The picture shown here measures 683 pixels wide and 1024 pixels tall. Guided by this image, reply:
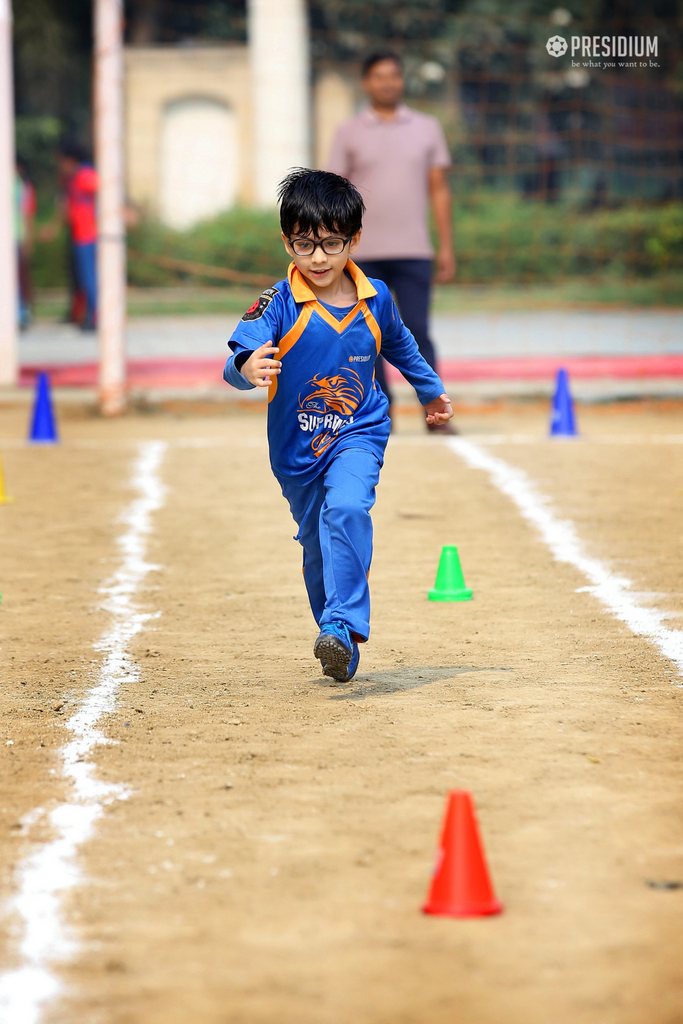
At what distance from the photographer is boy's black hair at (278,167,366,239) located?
14.6ft

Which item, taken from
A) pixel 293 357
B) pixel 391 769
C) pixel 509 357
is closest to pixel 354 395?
pixel 293 357

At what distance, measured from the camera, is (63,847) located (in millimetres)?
3266

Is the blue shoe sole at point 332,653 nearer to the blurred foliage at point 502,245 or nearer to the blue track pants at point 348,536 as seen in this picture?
the blue track pants at point 348,536

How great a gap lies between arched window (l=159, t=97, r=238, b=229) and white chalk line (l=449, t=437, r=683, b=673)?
1889 cm

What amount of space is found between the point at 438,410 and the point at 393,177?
217 inches

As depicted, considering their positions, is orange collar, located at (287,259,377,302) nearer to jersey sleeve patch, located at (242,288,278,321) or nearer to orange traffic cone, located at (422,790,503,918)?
jersey sleeve patch, located at (242,288,278,321)

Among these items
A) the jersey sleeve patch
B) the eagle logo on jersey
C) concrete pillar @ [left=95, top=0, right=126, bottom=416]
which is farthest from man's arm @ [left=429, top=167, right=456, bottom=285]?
the jersey sleeve patch

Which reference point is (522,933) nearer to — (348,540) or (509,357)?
(348,540)

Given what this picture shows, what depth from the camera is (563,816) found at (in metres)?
3.40

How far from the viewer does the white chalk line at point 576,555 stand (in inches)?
208

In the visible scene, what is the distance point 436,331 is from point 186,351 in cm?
395

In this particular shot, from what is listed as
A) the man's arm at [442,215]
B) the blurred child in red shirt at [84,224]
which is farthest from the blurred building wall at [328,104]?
the man's arm at [442,215]

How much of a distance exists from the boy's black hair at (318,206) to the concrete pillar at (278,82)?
22548mm

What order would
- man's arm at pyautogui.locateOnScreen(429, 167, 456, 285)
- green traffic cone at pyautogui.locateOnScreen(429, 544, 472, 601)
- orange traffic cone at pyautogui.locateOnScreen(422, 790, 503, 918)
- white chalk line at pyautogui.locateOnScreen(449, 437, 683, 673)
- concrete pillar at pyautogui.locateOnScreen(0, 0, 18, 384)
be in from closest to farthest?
1. orange traffic cone at pyautogui.locateOnScreen(422, 790, 503, 918)
2. white chalk line at pyautogui.locateOnScreen(449, 437, 683, 673)
3. green traffic cone at pyautogui.locateOnScreen(429, 544, 472, 601)
4. man's arm at pyautogui.locateOnScreen(429, 167, 456, 285)
5. concrete pillar at pyautogui.locateOnScreen(0, 0, 18, 384)
